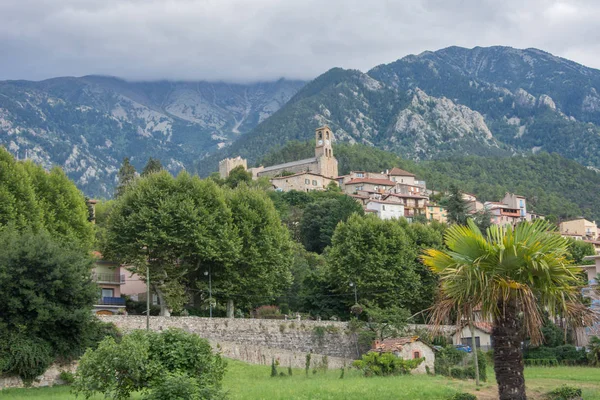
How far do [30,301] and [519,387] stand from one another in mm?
25723

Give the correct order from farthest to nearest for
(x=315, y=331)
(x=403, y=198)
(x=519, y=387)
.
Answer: (x=403, y=198) → (x=315, y=331) → (x=519, y=387)

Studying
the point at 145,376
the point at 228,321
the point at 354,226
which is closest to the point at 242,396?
the point at 145,376

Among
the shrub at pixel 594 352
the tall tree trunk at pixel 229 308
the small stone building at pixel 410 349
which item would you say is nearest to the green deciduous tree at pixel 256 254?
the tall tree trunk at pixel 229 308

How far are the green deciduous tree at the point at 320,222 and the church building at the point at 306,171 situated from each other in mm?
44996

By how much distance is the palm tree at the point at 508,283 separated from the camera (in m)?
17.6

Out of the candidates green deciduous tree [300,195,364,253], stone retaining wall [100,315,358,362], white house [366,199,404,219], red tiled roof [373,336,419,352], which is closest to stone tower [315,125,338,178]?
white house [366,199,404,219]

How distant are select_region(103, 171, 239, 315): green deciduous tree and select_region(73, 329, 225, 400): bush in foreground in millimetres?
27340

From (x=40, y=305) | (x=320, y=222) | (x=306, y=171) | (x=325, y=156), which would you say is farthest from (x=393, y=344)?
(x=325, y=156)

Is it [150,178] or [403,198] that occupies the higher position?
[403,198]

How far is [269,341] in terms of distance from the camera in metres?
51.7

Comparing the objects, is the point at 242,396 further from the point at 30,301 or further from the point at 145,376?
the point at 30,301

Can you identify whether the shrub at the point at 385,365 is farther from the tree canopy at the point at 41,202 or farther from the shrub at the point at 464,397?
the tree canopy at the point at 41,202

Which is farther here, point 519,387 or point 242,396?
point 242,396

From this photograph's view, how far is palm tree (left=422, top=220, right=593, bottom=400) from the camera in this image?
17.6 m
